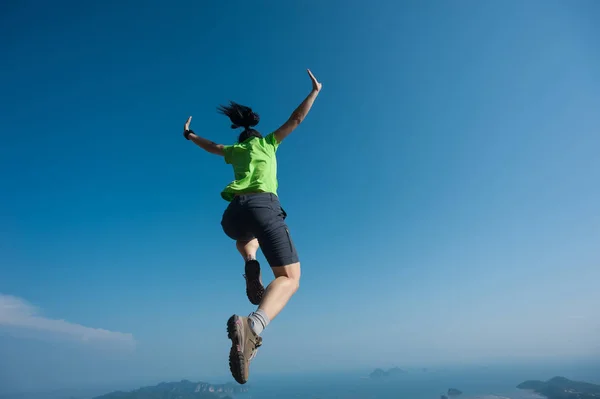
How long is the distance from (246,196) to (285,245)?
59cm

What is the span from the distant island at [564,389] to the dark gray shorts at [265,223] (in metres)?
179

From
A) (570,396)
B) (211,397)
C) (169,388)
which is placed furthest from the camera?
(169,388)

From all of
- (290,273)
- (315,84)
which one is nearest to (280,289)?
(290,273)

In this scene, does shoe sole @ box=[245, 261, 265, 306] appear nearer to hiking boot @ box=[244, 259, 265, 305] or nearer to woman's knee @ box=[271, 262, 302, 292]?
hiking boot @ box=[244, 259, 265, 305]

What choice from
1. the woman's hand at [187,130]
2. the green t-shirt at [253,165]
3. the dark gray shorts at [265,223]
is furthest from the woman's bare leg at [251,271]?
the woman's hand at [187,130]

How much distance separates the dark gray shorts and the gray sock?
0.46m

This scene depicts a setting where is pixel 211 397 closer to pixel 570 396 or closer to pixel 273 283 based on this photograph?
pixel 570 396

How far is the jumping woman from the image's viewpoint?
2094 millimetres

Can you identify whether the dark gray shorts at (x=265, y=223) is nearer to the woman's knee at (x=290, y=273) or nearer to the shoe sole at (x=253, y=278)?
the woman's knee at (x=290, y=273)

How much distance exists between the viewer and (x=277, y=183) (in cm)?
321

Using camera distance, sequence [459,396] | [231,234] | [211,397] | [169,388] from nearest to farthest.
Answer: [231,234]
[459,396]
[211,397]
[169,388]

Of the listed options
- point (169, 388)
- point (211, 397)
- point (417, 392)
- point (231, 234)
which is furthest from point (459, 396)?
point (231, 234)

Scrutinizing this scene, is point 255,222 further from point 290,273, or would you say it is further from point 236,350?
point 236,350

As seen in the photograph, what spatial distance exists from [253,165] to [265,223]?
736mm
